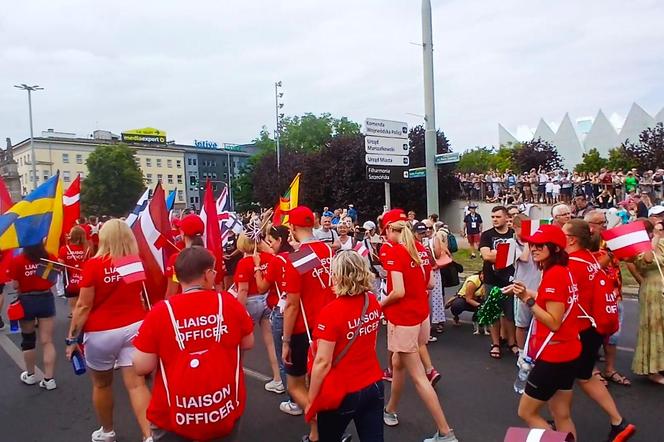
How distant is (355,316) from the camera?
3055 millimetres

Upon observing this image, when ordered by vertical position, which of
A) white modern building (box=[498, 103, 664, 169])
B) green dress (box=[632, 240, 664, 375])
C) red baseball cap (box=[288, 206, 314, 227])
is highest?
white modern building (box=[498, 103, 664, 169])

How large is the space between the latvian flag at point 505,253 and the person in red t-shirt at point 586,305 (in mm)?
1771

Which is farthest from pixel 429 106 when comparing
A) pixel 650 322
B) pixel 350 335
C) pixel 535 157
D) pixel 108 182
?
pixel 108 182

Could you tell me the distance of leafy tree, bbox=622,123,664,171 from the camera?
85.4ft

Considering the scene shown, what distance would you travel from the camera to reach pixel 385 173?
1234 centimetres

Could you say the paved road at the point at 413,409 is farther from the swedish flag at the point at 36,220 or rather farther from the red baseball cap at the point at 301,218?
the red baseball cap at the point at 301,218

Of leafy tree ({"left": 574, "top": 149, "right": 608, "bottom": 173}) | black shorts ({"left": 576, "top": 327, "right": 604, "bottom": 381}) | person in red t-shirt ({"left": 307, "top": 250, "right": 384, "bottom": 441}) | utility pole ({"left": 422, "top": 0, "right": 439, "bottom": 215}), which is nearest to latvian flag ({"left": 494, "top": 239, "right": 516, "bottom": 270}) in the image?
black shorts ({"left": 576, "top": 327, "right": 604, "bottom": 381})

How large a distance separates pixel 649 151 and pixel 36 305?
2856 cm

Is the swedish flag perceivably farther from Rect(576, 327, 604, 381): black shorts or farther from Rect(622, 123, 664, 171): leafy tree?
Rect(622, 123, 664, 171): leafy tree

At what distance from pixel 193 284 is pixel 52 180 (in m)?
4.07

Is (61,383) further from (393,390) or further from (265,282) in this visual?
(393,390)

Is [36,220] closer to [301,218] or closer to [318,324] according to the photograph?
[301,218]

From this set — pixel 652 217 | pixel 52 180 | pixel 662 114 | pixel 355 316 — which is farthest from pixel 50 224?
pixel 662 114

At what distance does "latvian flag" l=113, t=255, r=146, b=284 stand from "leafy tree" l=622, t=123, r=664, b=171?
27658 mm
